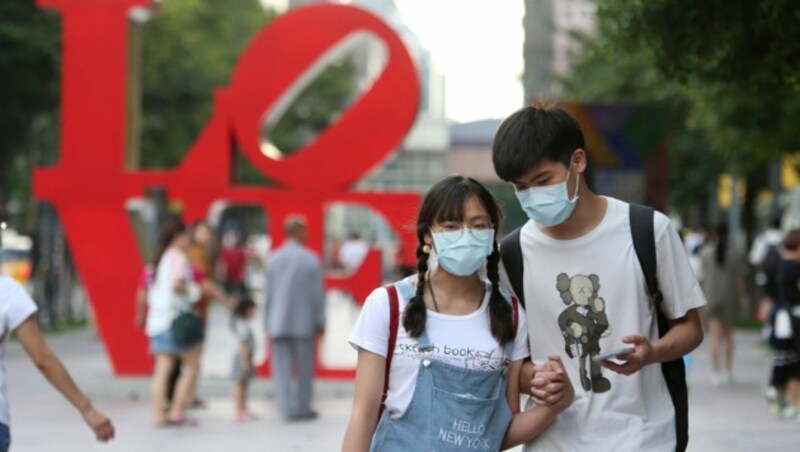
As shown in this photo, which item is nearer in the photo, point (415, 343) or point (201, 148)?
point (415, 343)

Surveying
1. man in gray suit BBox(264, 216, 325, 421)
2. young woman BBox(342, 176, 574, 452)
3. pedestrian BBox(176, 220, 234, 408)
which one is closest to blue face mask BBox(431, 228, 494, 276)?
young woman BBox(342, 176, 574, 452)

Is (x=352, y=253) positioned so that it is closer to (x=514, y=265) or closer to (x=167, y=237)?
Answer: (x=167, y=237)

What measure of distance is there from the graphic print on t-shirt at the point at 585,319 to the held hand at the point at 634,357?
135 millimetres

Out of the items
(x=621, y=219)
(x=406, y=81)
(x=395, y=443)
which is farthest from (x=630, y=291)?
(x=406, y=81)

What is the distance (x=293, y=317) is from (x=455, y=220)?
10.9 meters

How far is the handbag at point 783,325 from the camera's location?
50.5 ft

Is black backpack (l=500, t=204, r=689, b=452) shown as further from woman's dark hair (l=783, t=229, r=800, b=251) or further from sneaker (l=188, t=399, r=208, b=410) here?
sneaker (l=188, t=399, r=208, b=410)

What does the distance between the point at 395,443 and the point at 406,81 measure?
44.7 ft

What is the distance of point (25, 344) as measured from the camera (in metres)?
6.50

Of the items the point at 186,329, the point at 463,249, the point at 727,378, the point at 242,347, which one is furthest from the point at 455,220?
the point at 727,378

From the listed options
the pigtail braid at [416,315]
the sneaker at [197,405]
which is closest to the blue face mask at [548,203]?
the pigtail braid at [416,315]

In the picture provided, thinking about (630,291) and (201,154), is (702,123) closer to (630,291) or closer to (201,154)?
(201,154)

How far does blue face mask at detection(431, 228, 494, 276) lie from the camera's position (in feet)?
15.7

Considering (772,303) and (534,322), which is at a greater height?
(534,322)
